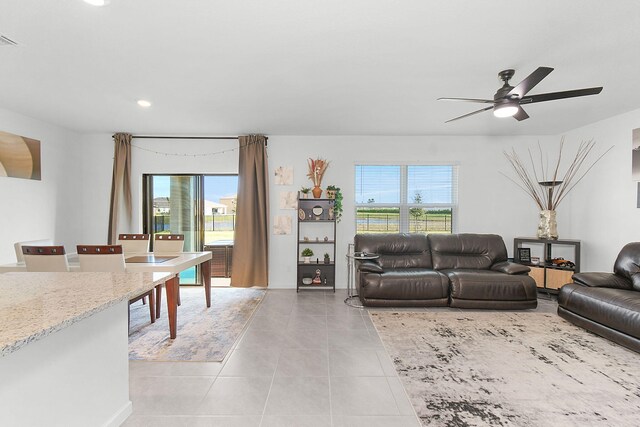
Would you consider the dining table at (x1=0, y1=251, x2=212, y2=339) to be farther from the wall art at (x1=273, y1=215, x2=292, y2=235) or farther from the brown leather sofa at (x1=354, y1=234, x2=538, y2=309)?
the brown leather sofa at (x1=354, y1=234, x2=538, y2=309)

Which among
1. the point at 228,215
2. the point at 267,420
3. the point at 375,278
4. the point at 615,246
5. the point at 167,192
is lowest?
the point at 267,420

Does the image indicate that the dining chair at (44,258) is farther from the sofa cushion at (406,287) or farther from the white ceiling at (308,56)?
the sofa cushion at (406,287)

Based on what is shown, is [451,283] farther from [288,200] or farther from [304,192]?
[288,200]

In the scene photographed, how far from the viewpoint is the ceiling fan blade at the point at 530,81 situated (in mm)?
2176

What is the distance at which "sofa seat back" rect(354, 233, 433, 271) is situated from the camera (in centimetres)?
476

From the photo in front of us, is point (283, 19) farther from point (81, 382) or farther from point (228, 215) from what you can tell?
point (228, 215)

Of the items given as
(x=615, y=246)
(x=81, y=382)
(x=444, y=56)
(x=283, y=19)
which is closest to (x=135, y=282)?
(x=81, y=382)

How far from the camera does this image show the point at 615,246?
4184mm

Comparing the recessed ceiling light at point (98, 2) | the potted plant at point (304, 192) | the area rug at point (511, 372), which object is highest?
the recessed ceiling light at point (98, 2)

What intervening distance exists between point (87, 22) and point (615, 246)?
20.7ft

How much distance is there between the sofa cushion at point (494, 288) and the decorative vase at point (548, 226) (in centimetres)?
107

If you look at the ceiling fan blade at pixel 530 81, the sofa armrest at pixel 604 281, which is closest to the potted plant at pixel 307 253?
the ceiling fan blade at pixel 530 81

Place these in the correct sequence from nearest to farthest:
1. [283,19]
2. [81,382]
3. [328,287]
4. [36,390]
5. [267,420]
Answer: [36,390]
[81,382]
[267,420]
[283,19]
[328,287]

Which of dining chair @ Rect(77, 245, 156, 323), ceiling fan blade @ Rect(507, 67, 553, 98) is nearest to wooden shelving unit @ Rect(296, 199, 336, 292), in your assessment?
dining chair @ Rect(77, 245, 156, 323)
